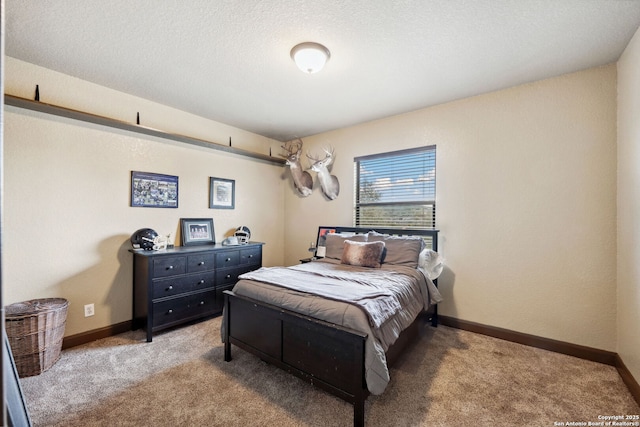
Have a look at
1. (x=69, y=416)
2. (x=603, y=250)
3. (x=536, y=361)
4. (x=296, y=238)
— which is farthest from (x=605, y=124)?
(x=69, y=416)

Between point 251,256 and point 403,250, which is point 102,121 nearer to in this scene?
point 251,256

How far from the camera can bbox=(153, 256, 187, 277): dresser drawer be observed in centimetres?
285

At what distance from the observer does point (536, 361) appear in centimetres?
244

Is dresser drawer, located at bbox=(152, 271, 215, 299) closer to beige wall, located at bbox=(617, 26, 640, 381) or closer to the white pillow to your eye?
the white pillow

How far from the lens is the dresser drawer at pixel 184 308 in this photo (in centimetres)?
288

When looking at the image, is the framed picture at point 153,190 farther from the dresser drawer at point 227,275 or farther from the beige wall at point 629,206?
the beige wall at point 629,206

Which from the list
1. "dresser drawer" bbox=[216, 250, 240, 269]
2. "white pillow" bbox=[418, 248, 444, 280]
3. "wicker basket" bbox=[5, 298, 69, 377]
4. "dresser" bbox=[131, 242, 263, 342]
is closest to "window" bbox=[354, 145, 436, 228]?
"white pillow" bbox=[418, 248, 444, 280]

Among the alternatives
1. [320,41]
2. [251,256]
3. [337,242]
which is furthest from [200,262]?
[320,41]

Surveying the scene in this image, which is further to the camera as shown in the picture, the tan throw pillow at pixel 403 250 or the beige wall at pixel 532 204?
the tan throw pillow at pixel 403 250

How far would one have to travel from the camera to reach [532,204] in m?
2.78

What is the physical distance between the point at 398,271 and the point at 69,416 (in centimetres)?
272

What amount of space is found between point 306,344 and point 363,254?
52.7 inches

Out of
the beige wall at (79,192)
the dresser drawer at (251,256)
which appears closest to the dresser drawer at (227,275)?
the dresser drawer at (251,256)

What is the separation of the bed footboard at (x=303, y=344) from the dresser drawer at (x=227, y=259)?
1.06m
